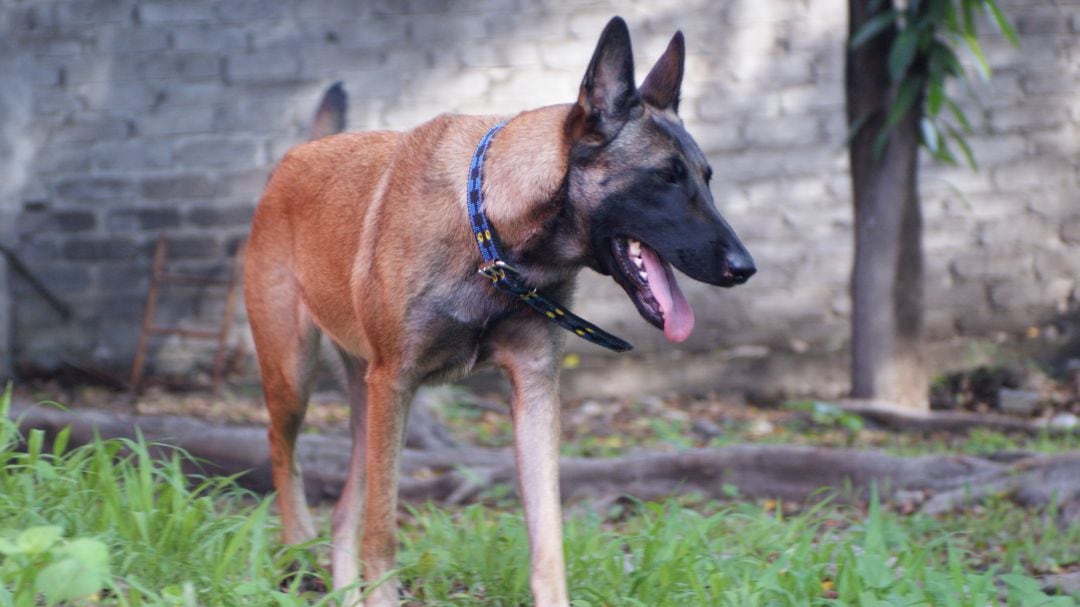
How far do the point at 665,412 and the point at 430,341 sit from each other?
4.40 meters

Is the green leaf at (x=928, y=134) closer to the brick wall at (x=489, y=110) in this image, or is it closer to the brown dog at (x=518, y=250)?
the brick wall at (x=489, y=110)

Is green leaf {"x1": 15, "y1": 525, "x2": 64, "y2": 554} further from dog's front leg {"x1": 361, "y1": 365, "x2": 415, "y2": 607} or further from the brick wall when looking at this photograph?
the brick wall

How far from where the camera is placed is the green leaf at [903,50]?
609 cm

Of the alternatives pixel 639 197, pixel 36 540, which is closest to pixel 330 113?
pixel 639 197

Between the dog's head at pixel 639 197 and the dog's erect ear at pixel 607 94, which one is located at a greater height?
the dog's erect ear at pixel 607 94

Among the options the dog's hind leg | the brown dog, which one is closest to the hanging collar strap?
the brown dog

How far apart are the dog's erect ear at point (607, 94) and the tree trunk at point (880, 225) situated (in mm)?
4136

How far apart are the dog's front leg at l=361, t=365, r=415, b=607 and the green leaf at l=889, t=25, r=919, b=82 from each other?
402 centimetres

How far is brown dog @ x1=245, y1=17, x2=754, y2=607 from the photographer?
284cm

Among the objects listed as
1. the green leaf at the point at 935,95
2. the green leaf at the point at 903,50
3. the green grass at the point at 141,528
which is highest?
the green leaf at the point at 903,50

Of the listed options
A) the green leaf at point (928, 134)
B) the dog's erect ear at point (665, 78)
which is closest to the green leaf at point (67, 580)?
the dog's erect ear at point (665, 78)

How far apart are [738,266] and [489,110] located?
194 inches

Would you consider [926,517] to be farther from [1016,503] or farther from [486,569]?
[486,569]

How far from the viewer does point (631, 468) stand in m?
5.39
